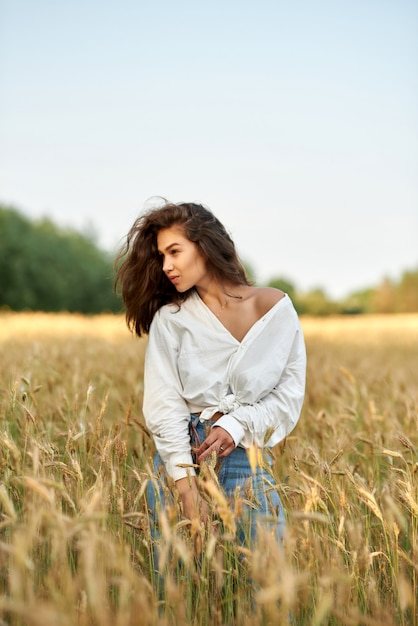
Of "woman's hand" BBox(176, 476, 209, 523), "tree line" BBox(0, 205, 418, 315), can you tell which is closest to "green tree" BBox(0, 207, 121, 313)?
"tree line" BBox(0, 205, 418, 315)

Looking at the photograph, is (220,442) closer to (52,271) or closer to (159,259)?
(159,259)

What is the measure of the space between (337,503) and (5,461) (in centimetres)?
105

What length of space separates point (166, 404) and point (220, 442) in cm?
27

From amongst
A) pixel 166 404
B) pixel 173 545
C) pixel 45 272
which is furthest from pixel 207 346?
pixel 45 272

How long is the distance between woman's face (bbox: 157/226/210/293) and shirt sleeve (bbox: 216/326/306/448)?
435 millimetres

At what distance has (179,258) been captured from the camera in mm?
2400

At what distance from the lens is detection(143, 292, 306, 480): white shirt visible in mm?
2270

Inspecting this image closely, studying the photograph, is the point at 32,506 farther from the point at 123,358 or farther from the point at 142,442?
the point at 123,358

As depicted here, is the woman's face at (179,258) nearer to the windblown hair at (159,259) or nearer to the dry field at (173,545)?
the windblown hair at (159,259)

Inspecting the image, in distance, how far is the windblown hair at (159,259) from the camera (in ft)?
8.01

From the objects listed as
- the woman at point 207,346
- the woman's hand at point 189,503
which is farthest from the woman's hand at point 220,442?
the woman's hand at point 189,503

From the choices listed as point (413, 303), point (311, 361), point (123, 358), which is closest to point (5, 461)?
point (123, 358)

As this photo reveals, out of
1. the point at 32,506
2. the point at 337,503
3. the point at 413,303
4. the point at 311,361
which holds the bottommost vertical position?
the point at 413,303

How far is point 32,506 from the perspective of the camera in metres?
1.31
